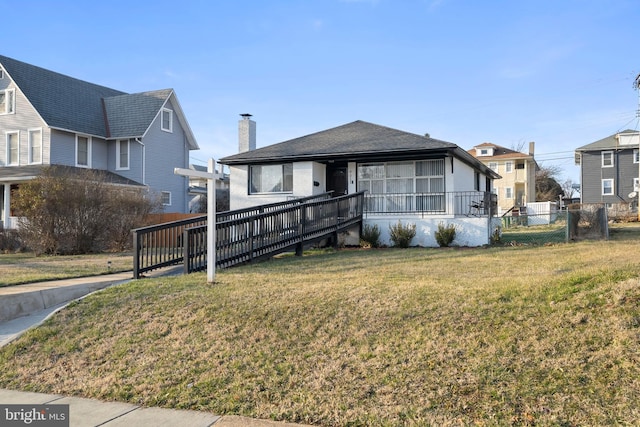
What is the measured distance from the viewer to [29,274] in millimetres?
11094

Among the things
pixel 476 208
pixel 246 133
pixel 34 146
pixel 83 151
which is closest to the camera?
pixel 476 208

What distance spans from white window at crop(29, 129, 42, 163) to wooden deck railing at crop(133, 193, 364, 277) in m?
17.3

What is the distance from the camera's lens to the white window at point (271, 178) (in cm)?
1877

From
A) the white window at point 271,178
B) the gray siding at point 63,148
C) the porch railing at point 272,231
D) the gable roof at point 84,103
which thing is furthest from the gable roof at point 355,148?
the gable roof at point 84,103

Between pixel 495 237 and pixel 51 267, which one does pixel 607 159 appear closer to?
pixel 495 237

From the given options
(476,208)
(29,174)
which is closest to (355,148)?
(476,208)

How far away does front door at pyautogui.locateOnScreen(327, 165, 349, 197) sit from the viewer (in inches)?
757

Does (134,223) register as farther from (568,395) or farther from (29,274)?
(568,395)

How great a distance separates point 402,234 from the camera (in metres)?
16.0

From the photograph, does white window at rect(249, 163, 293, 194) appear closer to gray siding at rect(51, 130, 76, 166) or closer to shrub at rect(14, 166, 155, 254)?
shrub at rect(14, 166, 155, 254)

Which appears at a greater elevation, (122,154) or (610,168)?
(610,168)

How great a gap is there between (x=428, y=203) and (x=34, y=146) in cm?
2076

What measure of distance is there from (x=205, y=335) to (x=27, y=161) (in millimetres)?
24949

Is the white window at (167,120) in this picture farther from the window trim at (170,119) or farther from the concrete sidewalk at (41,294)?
the concrete sidewalk at (41,294)
